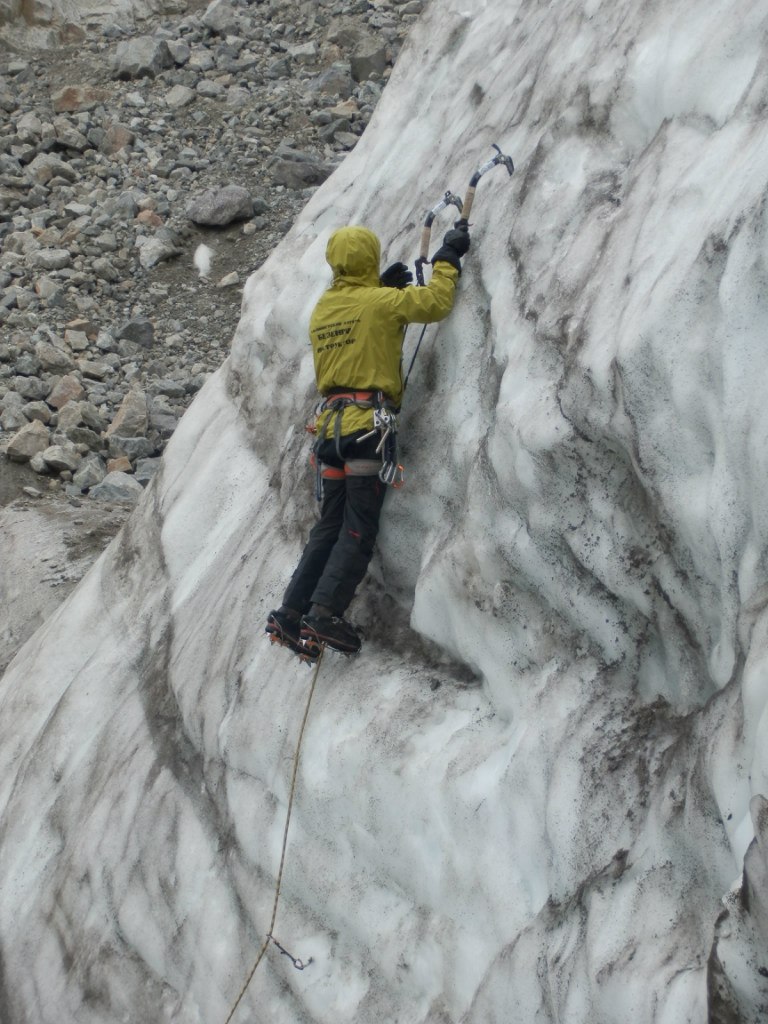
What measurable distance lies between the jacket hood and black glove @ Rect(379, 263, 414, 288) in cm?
7

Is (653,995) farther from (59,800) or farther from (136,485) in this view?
(136,485)

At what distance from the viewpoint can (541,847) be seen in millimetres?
4363

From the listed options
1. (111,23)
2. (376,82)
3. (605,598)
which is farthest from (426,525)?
(111,23)

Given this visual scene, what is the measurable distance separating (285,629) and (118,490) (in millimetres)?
5686

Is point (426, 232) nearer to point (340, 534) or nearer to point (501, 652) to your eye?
point (340, 534)

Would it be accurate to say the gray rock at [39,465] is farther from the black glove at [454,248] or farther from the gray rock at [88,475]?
the black glove at [454,248]

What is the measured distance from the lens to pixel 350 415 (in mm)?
5387

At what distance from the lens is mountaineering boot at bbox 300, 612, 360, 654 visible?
17.5 feet

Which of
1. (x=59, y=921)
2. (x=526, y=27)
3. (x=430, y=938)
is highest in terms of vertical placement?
(x=526, y=27)

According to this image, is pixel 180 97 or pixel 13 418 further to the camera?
pixel 180 97

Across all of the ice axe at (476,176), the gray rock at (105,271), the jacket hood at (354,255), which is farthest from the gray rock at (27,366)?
the ice axe at (476,176)

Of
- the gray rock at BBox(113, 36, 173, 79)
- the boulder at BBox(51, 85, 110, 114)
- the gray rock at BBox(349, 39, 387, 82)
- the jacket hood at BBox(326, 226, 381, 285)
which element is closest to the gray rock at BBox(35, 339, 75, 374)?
the boulder at BBox(51, 85, 110, 114)

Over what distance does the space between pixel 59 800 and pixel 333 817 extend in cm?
226

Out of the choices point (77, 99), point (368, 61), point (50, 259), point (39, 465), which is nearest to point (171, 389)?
point (39, 465)
